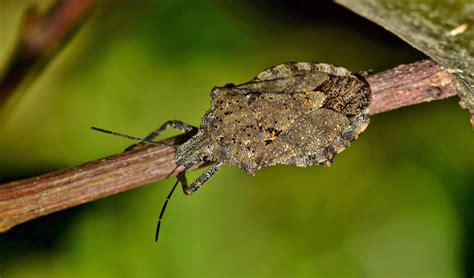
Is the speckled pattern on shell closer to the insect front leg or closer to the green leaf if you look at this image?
the insect front leg

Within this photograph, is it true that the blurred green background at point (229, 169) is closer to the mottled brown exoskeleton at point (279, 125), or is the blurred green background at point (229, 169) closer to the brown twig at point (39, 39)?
the mottled brown exoskeleton at point (279, 125)

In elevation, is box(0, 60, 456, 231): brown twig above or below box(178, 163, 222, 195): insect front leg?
above

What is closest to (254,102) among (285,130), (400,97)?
(285,130)

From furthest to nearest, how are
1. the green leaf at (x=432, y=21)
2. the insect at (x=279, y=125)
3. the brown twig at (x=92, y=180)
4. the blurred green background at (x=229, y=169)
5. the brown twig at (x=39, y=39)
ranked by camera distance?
the blurred green background at (x=229, y=169) → the insect at (x=279, y=125) → the brown twig at (x=39, y=39) → the brown twig at (x=92, y=180) → the green leaf at (x=432, y=21)

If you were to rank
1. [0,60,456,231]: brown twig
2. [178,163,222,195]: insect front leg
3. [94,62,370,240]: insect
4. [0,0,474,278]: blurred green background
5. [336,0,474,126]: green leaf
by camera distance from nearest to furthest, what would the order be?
[336,0,474,126]: green leaf
[0,60,456,231]: brown twig
[94,62,370,240]: insect
[178,163,222,195]: insect front leg
[0,0,474,278]: blurred green background

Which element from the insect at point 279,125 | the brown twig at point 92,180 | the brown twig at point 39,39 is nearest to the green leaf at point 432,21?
the brown twig at point 92,180

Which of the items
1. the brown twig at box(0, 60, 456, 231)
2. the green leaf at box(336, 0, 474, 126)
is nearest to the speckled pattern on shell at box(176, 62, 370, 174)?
the brown twig at box(0, 60, 456, 231)

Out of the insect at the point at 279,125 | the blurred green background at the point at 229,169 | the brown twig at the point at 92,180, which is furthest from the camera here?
the blurred green background at the point at 229,169
